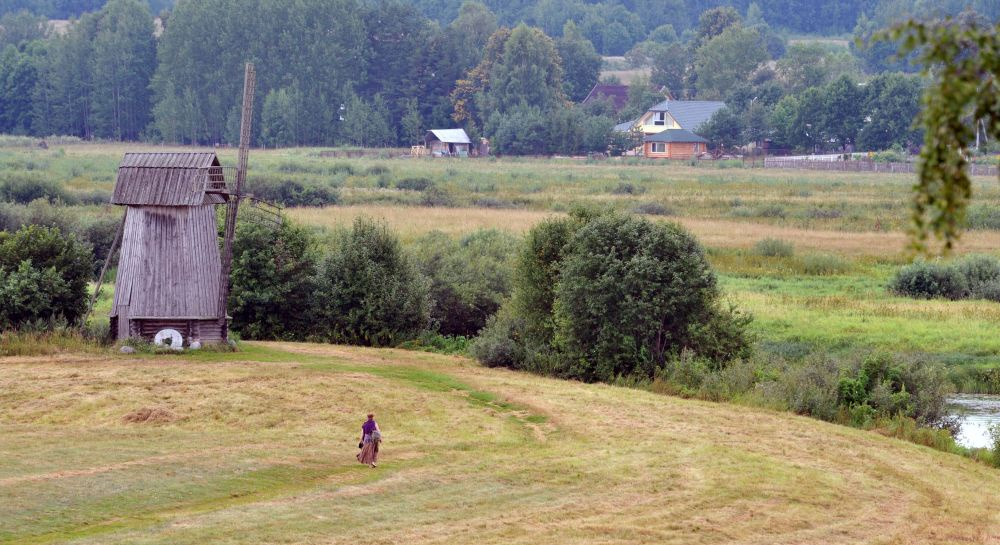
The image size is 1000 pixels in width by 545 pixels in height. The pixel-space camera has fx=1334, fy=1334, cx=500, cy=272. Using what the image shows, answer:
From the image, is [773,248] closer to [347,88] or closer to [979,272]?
[979,272]

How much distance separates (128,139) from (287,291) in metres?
120

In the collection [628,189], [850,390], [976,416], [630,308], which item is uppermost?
[628,189]

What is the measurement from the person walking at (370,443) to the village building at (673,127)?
122336 millimetres

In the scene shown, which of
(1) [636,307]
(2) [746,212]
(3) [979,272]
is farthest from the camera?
(2) [746,212]

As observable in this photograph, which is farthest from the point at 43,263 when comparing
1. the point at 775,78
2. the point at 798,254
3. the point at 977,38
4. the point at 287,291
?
the point at 775,78

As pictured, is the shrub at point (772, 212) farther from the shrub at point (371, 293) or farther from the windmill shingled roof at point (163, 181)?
the windmill shingled roof at point (163, 181)

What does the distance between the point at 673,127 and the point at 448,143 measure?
87.2ft

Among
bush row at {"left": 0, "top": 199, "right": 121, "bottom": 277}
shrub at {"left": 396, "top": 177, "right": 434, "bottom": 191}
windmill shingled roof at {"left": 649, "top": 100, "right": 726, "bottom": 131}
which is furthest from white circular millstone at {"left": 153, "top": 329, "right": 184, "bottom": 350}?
windmill shingled roof at {"left": 649, "top": 100, "right": 726, "bottom": 131}

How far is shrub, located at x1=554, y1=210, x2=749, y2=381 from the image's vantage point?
141ft

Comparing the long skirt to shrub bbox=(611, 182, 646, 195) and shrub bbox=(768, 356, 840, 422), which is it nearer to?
shrub bbox=(768, 356, 840, 422)

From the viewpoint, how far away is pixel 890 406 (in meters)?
36.9

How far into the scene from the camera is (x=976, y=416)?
3791 centimetres

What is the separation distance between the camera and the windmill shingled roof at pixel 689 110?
157 m

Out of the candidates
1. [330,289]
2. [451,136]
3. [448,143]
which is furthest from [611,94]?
[330,289]
